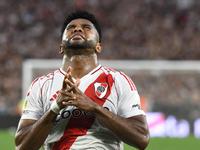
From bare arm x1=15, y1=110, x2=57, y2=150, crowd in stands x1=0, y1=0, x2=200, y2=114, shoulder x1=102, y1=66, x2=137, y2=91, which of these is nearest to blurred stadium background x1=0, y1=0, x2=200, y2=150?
crowd in stands x1=0, y1=0, x2=200, y2=114

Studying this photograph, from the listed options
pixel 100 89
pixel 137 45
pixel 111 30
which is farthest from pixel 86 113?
pixel 111 30

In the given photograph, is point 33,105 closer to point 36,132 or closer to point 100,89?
point 36,132

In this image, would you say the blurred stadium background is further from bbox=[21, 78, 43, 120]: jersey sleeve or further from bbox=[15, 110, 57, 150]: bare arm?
bbox=[15, 110, 57, 150]: bare arm

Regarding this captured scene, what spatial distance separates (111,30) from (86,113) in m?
14.3

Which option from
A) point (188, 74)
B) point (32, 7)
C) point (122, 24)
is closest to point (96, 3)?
point (122, 24)

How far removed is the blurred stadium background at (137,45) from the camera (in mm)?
12094

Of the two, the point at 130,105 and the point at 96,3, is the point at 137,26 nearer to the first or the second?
the point at 96,3

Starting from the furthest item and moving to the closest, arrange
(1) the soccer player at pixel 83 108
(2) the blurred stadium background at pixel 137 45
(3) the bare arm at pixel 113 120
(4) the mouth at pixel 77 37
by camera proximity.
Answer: (2) the blurred stadium background at pixel 137 45, (4) the mouth at pixel 77 37, (1) the soccer player at pixel 83 108, (3) the bare arm at pixel 113 120

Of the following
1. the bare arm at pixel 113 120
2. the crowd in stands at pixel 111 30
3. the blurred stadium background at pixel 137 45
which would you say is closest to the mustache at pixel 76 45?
the bare arm at pixel 113 120

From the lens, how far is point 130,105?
307 centimetres

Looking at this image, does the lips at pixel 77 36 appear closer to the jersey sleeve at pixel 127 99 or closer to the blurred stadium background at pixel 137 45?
the jersey sleeve at pixel 127 99

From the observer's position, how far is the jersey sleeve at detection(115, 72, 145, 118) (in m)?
3.06

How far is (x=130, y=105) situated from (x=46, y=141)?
79cm

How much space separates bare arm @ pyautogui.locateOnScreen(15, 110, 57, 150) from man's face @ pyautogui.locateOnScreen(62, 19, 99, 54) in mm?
650
